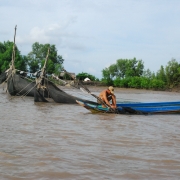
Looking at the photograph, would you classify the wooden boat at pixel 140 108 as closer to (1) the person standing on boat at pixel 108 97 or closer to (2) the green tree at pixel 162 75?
(1) the person standing on boat at pixel 108 97

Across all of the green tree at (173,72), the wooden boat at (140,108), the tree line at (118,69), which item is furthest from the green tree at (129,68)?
the wooden boat at (140,108)

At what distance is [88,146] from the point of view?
5.41 m

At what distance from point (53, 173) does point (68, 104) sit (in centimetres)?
916

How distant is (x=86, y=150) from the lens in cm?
511

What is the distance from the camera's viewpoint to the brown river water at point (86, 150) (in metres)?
3.96

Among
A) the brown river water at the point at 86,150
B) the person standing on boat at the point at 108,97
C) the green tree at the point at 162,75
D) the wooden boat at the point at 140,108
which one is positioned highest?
the green tree at the point at 162,75

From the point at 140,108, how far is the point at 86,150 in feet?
20.3

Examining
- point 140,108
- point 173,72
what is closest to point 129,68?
point 173,72

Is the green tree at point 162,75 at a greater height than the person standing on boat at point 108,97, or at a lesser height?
greater

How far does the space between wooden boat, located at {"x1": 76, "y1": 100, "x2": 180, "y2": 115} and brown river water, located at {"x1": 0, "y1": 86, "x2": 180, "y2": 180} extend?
5.91 feet

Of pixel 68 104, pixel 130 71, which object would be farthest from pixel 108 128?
pixel 130 71

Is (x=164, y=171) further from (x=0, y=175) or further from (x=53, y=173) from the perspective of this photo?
(x=0, y=175)

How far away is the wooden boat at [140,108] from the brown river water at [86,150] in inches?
70.9

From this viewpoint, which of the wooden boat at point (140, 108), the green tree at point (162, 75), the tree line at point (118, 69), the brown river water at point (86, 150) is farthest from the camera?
the green tree at point (162, 75)
